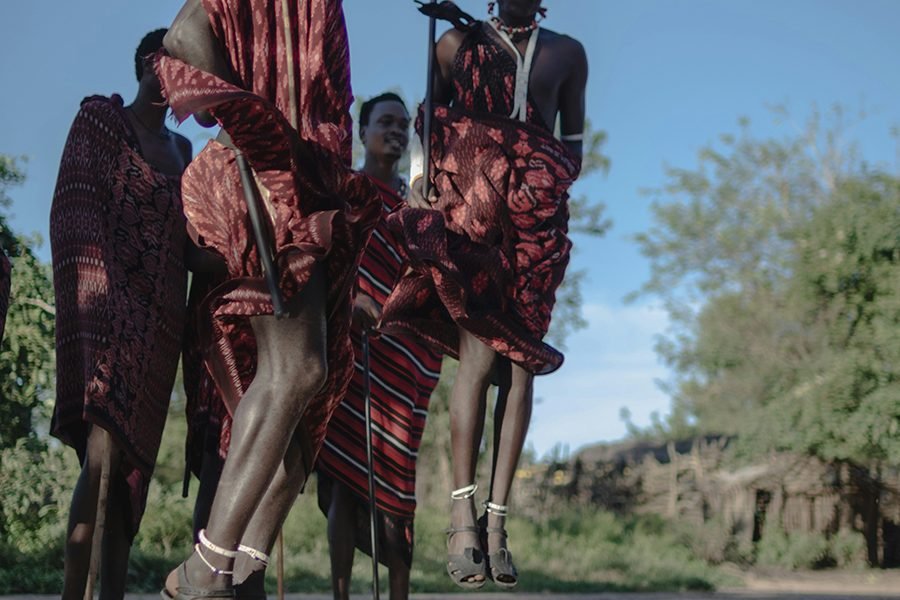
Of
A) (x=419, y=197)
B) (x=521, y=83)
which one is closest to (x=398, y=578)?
(x=419, y=197)

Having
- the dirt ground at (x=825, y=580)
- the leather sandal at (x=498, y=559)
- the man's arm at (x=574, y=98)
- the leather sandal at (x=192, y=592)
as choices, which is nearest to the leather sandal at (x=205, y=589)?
the leather sandal at (x=192, y=592)

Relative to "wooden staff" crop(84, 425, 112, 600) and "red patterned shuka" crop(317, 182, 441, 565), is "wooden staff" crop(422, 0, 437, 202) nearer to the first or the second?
"red patterned shuka" crop(317, 182, 441, 565)

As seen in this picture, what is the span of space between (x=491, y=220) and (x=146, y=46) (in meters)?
1.55

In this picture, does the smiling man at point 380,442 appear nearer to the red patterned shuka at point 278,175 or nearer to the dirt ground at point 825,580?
the red patterned shuka at point 278,175

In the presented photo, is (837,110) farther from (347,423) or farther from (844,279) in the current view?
(347,423)

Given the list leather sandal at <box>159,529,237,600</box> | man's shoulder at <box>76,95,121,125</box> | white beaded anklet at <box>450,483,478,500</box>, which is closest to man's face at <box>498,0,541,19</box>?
man's shoulder at <box>76,95,121,125</box>

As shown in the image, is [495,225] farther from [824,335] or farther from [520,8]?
[824,335]

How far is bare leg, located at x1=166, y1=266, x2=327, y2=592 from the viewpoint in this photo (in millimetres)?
2852

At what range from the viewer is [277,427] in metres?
2.92

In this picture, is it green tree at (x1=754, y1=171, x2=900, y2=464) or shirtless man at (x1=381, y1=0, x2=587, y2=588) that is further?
green tree at (x1=754, y1=171, x2=900, y2=464)

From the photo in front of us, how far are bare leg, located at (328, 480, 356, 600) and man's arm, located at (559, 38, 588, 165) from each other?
1809mm

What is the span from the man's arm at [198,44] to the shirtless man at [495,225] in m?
1.46

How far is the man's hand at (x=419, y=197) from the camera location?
4.74 metres

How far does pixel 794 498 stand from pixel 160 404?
16.0 meters
